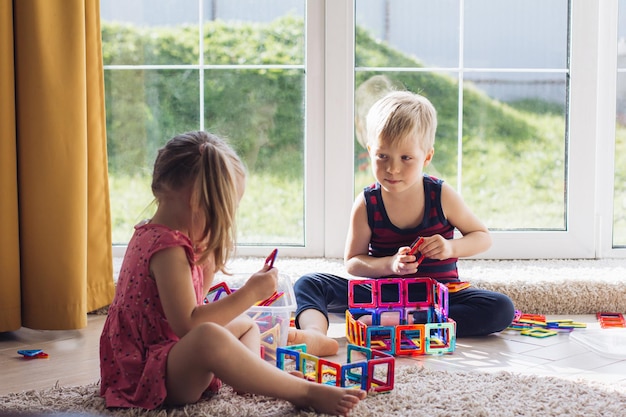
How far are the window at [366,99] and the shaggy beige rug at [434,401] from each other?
1.09m

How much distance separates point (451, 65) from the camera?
8.30 feet

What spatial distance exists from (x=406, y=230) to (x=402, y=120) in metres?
0.29

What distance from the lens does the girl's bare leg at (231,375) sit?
1.27m

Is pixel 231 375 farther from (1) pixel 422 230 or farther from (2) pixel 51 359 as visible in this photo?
(1) pixel 422 230

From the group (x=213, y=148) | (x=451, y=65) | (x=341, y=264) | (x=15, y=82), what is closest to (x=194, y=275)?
(x=213, y=148)

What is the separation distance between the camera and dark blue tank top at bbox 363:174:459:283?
2035mm

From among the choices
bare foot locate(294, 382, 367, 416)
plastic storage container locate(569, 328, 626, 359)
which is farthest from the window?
bare foot locate(294, 382, 367, 416)

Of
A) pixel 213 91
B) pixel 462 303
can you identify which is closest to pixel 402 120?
pixel 462 303

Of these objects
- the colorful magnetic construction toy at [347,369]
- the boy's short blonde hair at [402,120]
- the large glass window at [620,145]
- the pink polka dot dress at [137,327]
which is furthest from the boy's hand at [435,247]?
the large glass window at [620,145]

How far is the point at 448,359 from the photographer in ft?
5.67

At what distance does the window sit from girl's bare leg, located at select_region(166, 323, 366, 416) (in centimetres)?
123

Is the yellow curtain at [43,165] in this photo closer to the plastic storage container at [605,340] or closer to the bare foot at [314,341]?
the bare foot at [314,341]

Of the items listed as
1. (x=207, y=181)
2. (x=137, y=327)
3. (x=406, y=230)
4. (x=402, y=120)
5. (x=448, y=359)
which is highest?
(x=402, y=120)

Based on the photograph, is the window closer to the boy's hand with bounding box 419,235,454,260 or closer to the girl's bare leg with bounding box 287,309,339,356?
the boy's hand with bounding box 419,235,454,260
